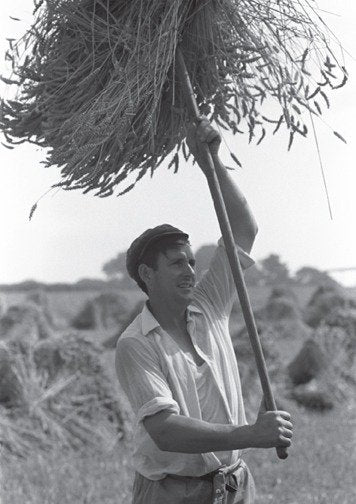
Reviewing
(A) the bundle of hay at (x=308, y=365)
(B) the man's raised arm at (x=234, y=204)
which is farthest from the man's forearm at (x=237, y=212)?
(A) the bundle of hay at (x=308, y=365)

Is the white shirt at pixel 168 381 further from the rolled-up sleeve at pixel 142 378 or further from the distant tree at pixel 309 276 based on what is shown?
the distant tree at pixel 309 276

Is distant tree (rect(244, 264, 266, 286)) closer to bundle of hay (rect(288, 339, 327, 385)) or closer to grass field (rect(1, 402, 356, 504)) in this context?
bundle of hay (rect(288, 339, 327, 385))

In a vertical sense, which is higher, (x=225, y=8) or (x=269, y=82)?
(x=225, y=8)

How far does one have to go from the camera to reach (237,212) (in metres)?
3.94

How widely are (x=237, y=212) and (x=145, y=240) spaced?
1.38ft

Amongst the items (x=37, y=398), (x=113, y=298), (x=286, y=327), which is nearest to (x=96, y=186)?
(x=37, y=398)

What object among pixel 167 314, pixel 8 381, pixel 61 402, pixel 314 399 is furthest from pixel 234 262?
pixel 314 399

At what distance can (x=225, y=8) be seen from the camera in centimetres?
373

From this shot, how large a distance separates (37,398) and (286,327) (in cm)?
1238

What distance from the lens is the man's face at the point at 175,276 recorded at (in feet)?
12.2

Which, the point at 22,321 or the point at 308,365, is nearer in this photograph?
the point at 308,365

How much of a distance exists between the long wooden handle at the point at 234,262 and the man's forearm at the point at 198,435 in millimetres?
174

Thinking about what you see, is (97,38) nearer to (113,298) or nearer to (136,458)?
(136,458)

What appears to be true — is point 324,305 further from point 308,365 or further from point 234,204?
Answer: point 234,204
